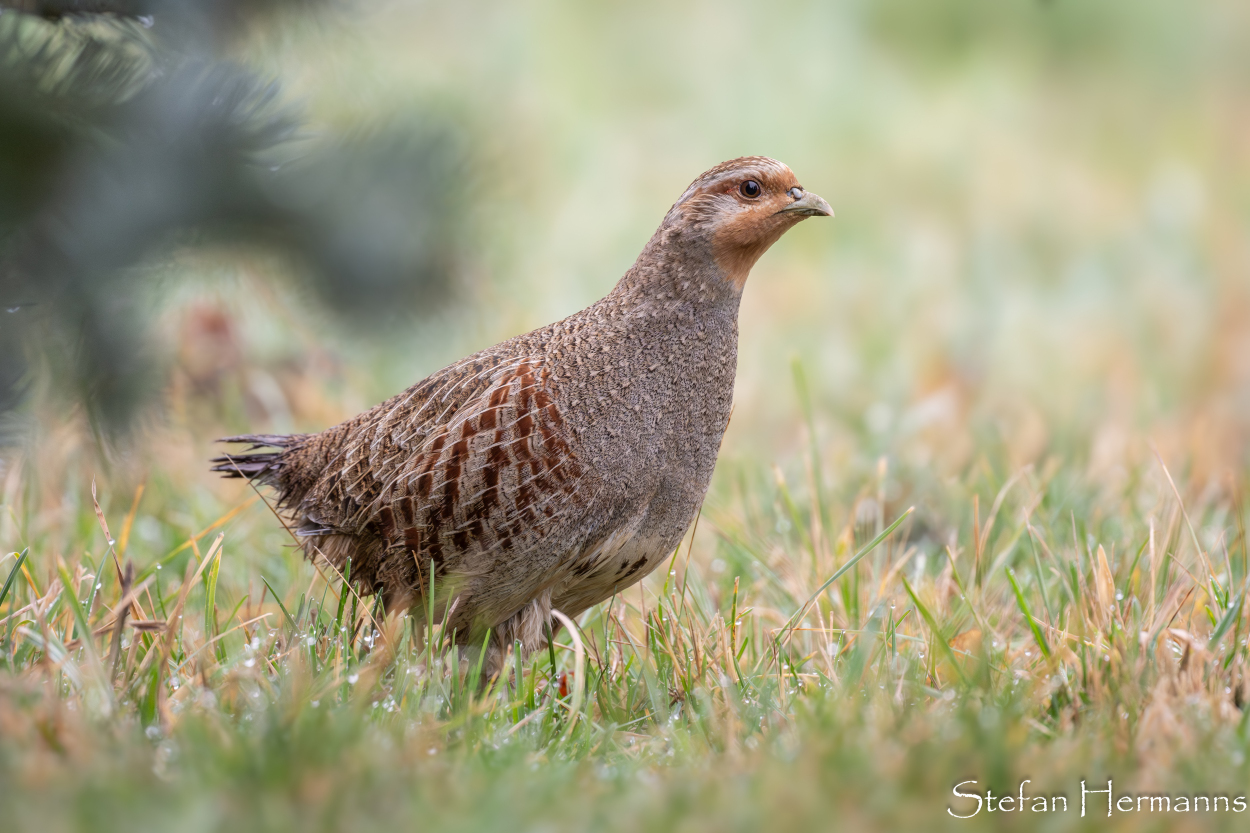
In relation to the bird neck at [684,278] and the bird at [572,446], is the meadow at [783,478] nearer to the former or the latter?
the bird at [572,446]

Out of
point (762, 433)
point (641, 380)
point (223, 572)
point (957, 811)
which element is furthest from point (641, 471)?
point (762, 433)

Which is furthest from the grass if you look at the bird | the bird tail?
the bird tail

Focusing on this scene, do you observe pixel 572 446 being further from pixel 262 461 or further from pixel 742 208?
pixel 262 461

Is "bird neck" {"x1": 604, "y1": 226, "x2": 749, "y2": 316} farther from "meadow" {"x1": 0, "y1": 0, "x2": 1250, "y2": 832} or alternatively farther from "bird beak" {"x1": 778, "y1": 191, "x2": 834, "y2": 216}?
"meadow" {"x1": 0, "y1": 0, "x2": 1250, "y2": 832}

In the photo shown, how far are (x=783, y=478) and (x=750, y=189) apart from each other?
1.27 meters

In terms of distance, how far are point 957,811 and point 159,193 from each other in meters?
1.93

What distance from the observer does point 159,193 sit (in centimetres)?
229

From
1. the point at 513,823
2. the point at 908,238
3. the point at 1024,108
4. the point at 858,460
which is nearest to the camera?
the point at 513,823

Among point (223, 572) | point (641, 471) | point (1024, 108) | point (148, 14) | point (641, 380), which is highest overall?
point (148, 14)

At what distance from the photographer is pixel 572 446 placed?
2.47m

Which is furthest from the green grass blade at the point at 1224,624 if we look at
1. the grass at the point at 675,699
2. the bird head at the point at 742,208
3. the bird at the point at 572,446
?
the bird head at the point at 742,208

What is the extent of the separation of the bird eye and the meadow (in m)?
0.61

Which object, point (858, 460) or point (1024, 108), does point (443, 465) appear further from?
point (1024, 108)

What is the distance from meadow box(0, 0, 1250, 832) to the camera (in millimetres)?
1688
